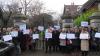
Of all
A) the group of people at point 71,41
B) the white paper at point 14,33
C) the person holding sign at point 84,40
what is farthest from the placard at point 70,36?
the white paper at point 14,33

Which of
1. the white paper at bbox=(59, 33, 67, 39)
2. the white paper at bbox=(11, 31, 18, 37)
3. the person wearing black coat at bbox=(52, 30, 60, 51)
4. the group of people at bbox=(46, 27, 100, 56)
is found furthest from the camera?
the person wearing black coat at bbox=(52, 30, 60, 51)

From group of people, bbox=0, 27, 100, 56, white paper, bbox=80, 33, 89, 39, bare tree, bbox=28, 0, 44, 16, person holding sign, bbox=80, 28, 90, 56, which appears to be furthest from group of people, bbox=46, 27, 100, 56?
bare tree, bbox=28, 0, 44, 16

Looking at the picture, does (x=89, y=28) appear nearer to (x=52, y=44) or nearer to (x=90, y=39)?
(x=90, y=39)

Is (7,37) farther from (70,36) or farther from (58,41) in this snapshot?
(70,36)

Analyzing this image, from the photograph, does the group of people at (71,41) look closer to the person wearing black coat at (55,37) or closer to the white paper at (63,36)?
the person wearing black coat at (55,37)

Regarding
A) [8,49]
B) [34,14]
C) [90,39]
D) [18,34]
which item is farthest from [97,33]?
[34,14]

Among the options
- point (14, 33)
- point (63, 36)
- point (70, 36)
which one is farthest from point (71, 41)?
point (14, 33)

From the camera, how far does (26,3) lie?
172ft

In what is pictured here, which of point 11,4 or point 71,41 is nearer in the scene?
point 71,41

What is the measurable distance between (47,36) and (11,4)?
123 feet

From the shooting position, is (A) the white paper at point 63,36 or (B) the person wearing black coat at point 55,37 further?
(B) the person wearing black coat at point 55,37

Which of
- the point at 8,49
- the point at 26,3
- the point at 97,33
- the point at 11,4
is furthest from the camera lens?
the point at 11,4

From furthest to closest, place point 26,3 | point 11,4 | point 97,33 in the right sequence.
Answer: point 11,4 → point 26,3 → point 97,33

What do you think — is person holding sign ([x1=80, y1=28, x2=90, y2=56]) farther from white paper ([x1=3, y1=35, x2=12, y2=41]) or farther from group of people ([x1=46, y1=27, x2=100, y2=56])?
white paper ([x1=3, y1=35, x2=12, y2=41])
